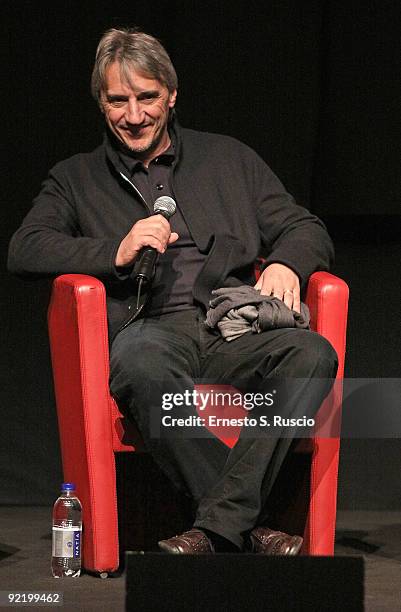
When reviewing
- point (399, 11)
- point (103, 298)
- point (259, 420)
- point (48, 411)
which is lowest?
point (48, 411)

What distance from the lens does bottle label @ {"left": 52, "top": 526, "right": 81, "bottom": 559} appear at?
97.1 inches

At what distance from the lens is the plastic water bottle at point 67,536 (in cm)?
247

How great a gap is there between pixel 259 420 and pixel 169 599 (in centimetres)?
67

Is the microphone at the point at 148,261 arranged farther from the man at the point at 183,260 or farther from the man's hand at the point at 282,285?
the man's hand at the point at 282,285

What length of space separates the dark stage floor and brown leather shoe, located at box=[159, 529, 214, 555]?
0.15 metres

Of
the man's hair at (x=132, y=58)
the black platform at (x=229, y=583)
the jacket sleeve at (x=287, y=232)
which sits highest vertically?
the man's hair at (x=132, y=58)

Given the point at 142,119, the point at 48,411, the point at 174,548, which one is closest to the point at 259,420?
the point at 174,548

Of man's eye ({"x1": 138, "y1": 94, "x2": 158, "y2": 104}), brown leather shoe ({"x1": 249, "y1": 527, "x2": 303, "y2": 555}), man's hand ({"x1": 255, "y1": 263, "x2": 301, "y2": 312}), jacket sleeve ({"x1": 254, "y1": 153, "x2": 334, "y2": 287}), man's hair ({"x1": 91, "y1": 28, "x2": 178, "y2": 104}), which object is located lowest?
brown leather shoe ({"x1": 249, "y1": 527, "x2": 303, "y2": 555})

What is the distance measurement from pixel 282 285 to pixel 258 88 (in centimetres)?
104

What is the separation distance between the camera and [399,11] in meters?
3.29

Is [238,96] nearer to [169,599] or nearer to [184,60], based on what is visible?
[184,60]
